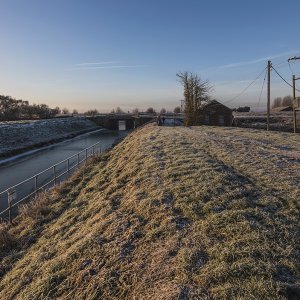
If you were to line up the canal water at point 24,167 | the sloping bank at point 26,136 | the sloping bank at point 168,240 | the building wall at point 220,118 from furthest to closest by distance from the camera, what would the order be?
the building wall at point 220,118, the sloping bank at point 26,136, the canal water at point 24,167, the sloping bank at point 168,240

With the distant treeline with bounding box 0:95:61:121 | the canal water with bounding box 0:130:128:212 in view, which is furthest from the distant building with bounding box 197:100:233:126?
the distant treeline with bounding box 0:95:61:121

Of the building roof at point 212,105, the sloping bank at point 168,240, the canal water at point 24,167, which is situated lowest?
the canal water at point 24,167

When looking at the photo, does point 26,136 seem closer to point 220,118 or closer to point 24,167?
point 24,167

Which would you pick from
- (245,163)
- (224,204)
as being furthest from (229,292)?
(245,163)

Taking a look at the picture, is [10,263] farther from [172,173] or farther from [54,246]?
[172,173]

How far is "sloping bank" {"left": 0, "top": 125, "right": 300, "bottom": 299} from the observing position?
20.8 ft

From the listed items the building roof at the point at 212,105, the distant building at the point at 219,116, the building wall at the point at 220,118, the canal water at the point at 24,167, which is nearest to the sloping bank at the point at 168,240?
the canal water at the point at 24,167

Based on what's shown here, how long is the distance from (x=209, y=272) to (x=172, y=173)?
6.87 meters

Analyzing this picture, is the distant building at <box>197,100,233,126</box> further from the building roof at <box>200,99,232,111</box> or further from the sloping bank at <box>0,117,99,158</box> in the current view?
the sloping bank at <box>0,117,99,158</box>

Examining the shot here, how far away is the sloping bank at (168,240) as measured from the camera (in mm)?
6336

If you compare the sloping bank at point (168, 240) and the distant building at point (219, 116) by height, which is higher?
the distant building at point (219, 116)

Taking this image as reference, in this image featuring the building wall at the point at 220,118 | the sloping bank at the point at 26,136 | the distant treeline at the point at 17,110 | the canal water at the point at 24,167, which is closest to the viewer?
the canal water at the point at 24,167

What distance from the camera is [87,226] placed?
10.1 metres

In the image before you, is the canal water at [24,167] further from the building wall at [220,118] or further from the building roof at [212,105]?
the building wall at [220,118]
